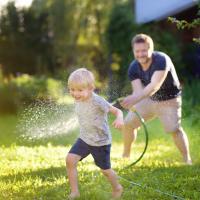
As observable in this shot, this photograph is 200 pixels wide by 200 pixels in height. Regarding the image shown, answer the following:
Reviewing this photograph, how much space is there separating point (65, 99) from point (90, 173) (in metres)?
3.99

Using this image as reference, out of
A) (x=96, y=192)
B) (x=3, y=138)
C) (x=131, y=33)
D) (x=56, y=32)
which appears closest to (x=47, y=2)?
(x=56, y=32)

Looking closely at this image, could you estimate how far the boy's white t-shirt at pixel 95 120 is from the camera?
A: 4.28 metres

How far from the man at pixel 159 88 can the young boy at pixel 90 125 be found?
1427 mm

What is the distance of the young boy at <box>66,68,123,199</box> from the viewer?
423cm

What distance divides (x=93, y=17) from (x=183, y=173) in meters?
24.8

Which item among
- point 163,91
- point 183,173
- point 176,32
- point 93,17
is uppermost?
point 93,17

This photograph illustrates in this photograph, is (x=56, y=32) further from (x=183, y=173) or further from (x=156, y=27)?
(x=183, y=173)

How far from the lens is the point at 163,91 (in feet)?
19.8

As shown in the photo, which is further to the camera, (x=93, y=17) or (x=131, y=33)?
(x=93, y=17)

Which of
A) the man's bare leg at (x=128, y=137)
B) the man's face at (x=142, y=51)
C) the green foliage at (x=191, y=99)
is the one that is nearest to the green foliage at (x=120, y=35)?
the green foliage at (x=191, y=99)

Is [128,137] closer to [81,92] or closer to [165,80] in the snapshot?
[165,80]

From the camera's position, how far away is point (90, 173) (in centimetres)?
540

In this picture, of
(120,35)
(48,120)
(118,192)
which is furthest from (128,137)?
(120,35)

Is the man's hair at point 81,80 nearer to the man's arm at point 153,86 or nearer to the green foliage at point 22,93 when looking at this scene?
the man's arm at point 153,86
